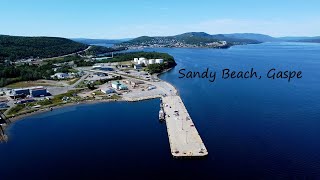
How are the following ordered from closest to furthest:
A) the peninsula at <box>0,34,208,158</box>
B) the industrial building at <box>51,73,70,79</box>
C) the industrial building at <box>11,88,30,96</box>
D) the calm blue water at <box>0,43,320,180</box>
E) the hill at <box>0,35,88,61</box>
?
the calm blue water at <box>0,43,320,180</box> < the peninsula at <box>0,34,208,158</box> < the industrial building at <box>11,88,30,96</box> < the industrial building at <box>51,73,70,79</box> < the hill at <box>0,35,88,61</box>

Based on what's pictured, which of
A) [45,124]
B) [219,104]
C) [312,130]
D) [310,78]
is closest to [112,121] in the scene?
[45,124]

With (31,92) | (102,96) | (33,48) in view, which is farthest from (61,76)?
(33,48)

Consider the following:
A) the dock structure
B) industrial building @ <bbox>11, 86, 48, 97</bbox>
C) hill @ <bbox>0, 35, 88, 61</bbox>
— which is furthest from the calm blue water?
hill @ <bbox>0, 35, 88, 61</bbox>

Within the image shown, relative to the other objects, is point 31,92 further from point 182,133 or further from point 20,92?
point 182,133

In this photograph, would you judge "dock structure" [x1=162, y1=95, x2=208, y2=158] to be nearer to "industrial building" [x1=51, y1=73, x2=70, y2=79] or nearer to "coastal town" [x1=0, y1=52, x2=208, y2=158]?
"coastal town" [x1=0, y1=52, x2=208, y2=158]

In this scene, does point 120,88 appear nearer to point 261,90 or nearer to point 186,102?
point 186,102

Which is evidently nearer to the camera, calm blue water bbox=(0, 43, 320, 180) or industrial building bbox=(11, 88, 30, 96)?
calm blue water bbox=(0, 43, 320, 180)
